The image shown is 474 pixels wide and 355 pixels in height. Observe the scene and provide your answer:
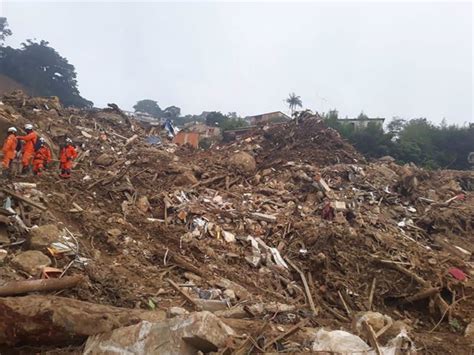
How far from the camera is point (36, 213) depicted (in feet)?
21.4

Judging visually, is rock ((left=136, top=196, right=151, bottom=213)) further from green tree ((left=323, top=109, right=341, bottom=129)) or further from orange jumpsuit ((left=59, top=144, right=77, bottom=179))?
green tree ((left=323, top=109, right=341, bottom=129))

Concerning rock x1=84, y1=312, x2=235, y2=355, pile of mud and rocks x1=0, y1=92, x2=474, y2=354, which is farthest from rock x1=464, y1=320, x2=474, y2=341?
rock x1=84, y1=312, x2=235, y2=355

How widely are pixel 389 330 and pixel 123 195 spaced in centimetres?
692

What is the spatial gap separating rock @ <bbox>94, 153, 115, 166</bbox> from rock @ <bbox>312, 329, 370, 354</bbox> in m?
9.90

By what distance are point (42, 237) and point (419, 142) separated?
25.4 metres

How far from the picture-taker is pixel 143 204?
8.93 m

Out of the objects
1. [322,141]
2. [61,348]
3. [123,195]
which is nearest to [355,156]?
[322,141]

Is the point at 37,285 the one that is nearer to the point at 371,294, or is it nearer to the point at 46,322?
the point at 46,322

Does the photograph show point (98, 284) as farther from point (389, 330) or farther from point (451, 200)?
point (451, 200)

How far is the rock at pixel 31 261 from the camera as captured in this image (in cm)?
489

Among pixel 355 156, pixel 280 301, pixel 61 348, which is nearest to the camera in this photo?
pixel 61 348

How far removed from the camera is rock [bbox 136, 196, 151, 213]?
8820 millimetres

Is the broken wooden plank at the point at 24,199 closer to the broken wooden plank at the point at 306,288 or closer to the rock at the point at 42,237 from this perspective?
the rock at the point at 42,237

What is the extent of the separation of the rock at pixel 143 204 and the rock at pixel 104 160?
3445mm
